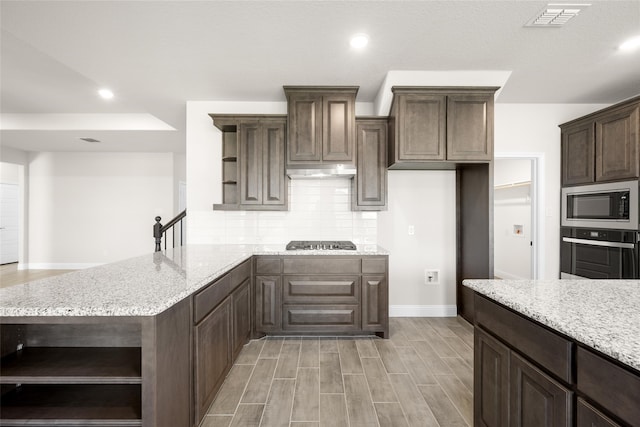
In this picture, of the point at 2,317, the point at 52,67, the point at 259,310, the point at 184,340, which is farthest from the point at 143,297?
the point at 52,67

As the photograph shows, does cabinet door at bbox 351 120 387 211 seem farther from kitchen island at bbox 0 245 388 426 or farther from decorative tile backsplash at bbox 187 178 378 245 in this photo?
kitchen island at bbox 0 245 388 426

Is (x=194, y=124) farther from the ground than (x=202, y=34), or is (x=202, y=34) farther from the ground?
(x=202, y=34)

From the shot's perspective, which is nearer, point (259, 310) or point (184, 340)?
point (184, 340)

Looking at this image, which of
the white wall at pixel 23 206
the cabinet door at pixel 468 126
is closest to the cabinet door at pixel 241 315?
the cabinet door at pixel 468 126

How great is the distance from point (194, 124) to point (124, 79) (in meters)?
0.83

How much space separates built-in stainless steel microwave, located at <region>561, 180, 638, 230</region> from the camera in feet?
9.43

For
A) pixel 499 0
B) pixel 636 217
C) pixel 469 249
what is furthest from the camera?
pixel 469 249

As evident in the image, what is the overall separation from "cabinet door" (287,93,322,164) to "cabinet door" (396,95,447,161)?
834 mm

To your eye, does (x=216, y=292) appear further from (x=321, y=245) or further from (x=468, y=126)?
(x=468, y=126)

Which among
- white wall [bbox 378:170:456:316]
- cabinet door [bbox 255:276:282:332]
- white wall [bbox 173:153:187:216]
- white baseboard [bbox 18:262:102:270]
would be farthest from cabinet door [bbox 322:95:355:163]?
white baseboard [bbox 18:262:102:270]

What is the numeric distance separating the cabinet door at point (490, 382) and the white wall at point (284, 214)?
2.23 m

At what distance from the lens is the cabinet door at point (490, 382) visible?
53.1 inches

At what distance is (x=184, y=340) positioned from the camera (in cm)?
152

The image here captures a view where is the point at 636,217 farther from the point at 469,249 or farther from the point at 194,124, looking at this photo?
the point at 194,124
